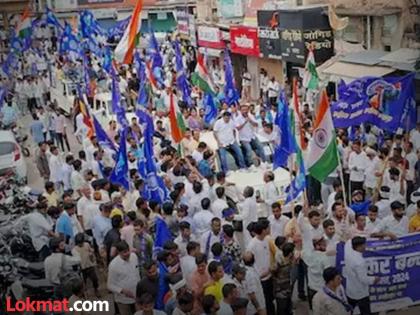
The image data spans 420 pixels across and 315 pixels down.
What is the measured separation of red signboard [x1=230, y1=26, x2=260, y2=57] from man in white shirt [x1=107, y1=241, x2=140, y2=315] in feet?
66.0

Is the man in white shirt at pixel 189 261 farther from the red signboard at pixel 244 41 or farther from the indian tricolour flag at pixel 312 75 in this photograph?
the red signboard at pixel 244 41

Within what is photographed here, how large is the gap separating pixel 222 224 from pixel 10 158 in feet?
30.5

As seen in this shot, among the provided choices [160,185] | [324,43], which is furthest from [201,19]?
[160,185]

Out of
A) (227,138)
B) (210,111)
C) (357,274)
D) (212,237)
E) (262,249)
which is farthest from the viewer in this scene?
(210,111)

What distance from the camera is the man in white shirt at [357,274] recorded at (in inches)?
329

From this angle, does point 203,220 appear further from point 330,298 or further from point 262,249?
point 330,298

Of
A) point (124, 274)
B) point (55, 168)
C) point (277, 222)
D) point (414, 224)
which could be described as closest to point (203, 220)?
point (277, 222)

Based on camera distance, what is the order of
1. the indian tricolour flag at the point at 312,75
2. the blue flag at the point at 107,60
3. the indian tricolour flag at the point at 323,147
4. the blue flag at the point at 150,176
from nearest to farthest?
1. the indian tricolour flag at the point at 323,147
2. the blue flag at the point at 150,176
3. the indian tricolour flag at the point at 312,75
4. the blue flag at the point at 107,60

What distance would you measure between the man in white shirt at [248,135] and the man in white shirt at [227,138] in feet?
0.57

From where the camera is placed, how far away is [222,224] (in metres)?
9.97

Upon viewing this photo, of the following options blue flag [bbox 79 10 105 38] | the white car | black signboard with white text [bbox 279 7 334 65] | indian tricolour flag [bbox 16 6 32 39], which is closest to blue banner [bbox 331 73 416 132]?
the white car

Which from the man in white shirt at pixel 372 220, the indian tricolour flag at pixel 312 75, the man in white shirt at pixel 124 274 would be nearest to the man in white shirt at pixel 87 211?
the man in white shirt at pixel 124 274

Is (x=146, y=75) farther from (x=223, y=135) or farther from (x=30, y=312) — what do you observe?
(x=30, y=312)

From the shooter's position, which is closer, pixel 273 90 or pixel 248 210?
pixel 248 210
